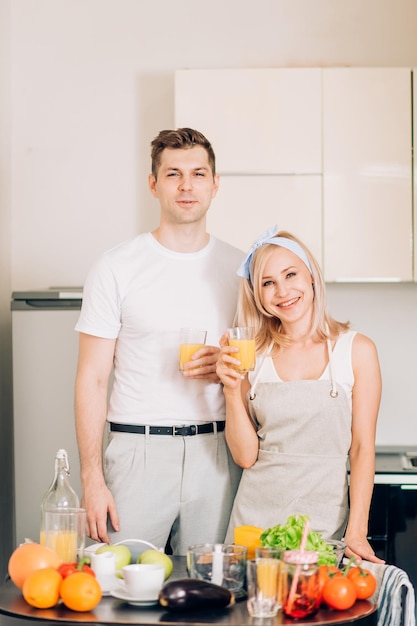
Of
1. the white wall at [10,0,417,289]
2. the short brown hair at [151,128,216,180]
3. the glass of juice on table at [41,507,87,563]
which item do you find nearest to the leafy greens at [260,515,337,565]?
the glass of juice on table at [41,507,87,563]

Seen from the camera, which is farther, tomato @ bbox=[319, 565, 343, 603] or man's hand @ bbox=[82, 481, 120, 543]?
man's hand @ bbox=[82, 481, 120, 543]

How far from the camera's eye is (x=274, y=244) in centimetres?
244

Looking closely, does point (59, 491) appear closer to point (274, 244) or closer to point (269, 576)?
point (269, 576)

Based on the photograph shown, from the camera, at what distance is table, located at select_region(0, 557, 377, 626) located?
164 centimetres

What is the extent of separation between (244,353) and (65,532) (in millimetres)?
638

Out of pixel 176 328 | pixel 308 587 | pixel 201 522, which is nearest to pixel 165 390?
pixel 176 328

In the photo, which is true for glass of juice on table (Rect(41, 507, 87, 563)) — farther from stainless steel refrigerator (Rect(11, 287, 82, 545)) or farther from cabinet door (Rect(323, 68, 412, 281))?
cabinet door (Rect(323, 68, 412, 281))

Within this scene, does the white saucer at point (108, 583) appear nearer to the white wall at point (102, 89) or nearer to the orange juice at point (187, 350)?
the orange juice at point (187, 350)

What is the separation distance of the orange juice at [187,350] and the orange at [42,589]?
83 centimetres

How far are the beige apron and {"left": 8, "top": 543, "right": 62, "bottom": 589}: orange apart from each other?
2.24 feet

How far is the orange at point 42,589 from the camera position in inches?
66.6

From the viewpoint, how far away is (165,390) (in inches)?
101

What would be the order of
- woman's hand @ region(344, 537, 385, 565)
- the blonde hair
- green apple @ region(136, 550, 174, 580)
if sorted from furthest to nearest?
1. the blonde hair
2. woman's hand @ region(344, 537, 385, 565)
3. green apple @ region(136, 550, 174, 580)

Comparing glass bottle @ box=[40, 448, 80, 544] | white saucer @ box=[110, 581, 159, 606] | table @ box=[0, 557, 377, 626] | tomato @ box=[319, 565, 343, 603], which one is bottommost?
table @ box=[0, 557, 377, 626]
